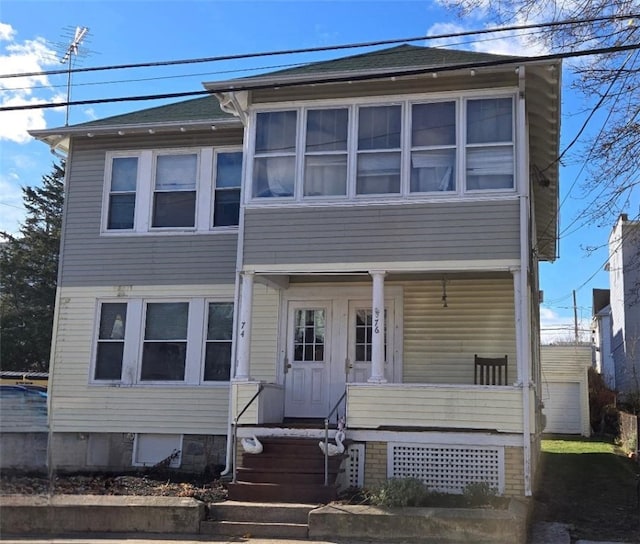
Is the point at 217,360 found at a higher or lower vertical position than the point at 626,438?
higher

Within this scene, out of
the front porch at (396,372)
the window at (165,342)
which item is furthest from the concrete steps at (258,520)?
the window at (165,342)

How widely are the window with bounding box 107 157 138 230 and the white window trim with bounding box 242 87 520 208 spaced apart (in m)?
3.12

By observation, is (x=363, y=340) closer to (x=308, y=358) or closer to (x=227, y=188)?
(x=308, y=358)

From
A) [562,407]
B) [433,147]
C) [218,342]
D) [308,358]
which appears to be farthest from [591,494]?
[562,407]

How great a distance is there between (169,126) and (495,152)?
5866 millimetres

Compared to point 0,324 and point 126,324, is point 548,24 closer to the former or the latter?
point 126,324

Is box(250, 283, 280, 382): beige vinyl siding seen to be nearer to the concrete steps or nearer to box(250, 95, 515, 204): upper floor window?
box(250, 95, 515, 204): upper floor window

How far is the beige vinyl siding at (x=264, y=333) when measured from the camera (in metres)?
12.2

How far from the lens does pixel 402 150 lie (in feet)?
35.0

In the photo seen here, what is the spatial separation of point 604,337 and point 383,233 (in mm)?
30364

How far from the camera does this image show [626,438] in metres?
18.7

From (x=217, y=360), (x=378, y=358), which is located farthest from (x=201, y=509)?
(x=217, y=360)

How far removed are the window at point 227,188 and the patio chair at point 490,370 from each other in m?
4.98

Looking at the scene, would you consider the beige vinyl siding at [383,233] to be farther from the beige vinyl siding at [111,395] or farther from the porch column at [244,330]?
the beige vinyl siding at [111,395]
